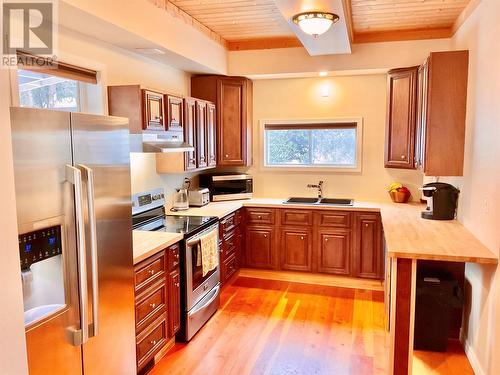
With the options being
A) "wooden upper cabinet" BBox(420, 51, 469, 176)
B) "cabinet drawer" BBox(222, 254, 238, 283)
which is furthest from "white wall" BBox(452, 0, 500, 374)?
"cabinet drawer" BBox(222, 254, 238, 283)

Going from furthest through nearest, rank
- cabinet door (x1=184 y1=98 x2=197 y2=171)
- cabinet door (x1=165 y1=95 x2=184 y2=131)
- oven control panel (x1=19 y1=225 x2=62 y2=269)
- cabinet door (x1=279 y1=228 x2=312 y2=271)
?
cabinet door (x1=279 y1=228 x2=312 y2=271) < cabinet door (x1=184 y1=98 x2=197 y2=171) < cabinet door (x1=165 y1=95 x2=184 y2=131) < oven control panel (x1=19 y1=225 x2=62 y2=269)

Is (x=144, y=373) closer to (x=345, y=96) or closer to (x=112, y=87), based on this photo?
(x=112, y=87)

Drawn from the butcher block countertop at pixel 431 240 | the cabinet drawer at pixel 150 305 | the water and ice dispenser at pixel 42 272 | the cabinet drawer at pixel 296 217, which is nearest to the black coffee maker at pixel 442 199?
the butcher block countertop at pixel 431 240

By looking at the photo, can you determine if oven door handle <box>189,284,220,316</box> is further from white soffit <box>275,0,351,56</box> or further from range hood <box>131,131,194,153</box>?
white soffit <box>275,0,351,56</box>

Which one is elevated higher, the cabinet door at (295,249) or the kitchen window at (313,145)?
the kitchen window at (313,145)

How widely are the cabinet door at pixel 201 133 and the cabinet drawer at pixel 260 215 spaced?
82 cm

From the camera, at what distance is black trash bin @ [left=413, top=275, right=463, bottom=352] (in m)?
3.04

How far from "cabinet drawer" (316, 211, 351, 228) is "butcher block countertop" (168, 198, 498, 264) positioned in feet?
0.20

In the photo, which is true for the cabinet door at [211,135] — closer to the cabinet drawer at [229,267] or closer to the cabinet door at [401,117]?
the cabinet drawer at [229,267]

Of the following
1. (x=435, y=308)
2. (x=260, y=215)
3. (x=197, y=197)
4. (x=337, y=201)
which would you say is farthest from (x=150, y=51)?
(x=435, y=308)

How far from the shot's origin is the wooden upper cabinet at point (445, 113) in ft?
10.9

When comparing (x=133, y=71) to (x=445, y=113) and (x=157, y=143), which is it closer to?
(x=157, y=143)

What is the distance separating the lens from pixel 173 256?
3.13 metres

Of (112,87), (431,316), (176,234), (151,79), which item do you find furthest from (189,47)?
(431,316)
